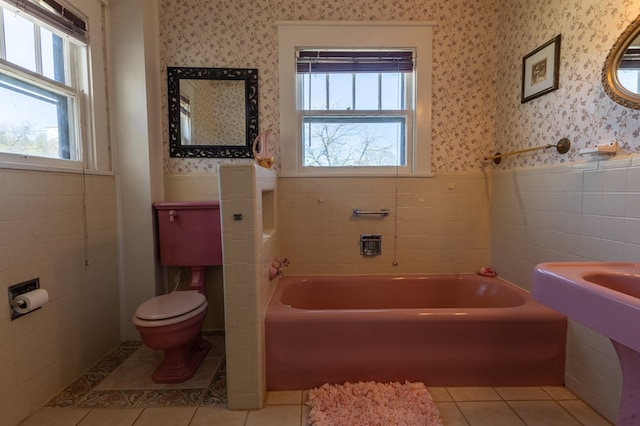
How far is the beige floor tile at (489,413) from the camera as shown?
4.55 ft

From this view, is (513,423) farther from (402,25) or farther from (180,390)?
(402,25)

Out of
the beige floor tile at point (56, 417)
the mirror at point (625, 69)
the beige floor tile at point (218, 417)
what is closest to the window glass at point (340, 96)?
the mirror at point (625, 69)

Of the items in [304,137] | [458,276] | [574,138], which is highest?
[304,137]

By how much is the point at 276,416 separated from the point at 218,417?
0.89 ft

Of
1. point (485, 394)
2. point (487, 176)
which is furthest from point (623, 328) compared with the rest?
point (487, 176)

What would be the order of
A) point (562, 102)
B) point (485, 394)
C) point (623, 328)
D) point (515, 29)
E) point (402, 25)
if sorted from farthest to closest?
1. point (402, 25)
2. point (515, 29)
3. point (562, 102)
4. point (485, 394)
5. point (623, 328)

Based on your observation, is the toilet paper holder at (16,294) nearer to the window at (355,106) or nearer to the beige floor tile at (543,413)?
the window at (355,106)

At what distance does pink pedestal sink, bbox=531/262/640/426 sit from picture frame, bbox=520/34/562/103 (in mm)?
1131

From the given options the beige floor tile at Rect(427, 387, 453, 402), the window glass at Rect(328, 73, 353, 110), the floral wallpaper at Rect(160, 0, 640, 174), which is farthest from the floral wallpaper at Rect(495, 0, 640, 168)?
the beige floor tile at Rect(427, 387, 453, 402)

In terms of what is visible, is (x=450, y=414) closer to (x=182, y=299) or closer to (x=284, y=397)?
(x=284, y=397)

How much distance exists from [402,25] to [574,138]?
53.0 inches

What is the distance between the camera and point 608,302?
2.49 ft

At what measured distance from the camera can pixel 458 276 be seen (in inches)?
89.2

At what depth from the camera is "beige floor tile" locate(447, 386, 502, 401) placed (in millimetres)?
1544
